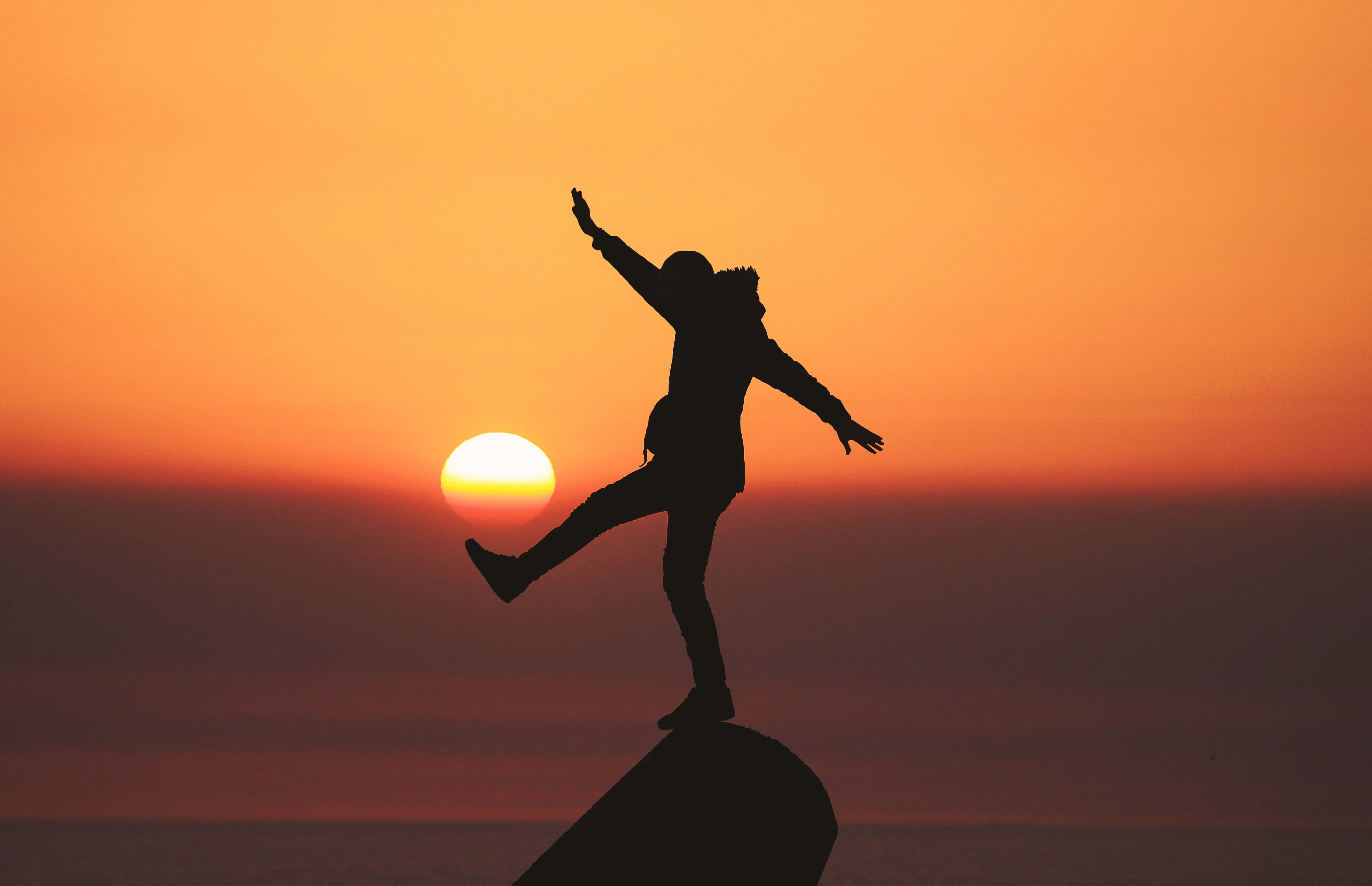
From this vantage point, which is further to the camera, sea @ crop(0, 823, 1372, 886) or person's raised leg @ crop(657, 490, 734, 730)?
sea @ crop(0, 823, 1372, 886)

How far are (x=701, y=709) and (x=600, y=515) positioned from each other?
5.65 feet

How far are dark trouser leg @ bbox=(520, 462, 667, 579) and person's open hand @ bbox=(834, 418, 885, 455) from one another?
151 cm

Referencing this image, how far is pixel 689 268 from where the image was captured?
8.25m

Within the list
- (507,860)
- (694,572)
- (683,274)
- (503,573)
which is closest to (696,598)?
(694,572)

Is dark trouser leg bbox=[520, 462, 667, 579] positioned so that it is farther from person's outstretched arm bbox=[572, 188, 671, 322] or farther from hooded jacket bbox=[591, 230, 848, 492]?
person's outstretched arm bbox=[572, 188, 671, 322]

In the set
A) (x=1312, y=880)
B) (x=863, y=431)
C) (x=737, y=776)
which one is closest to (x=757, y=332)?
(x=863, y=431)

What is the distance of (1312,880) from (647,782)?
90.1 m

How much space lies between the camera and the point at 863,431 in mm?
8773

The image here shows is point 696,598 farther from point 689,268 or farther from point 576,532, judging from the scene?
point 689,268

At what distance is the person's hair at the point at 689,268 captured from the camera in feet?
27.0

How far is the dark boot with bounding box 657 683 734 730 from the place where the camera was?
8547 millimetres

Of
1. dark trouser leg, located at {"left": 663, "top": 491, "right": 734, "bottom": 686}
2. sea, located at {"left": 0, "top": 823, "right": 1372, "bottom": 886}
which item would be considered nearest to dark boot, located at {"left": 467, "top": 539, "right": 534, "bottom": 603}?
dark trouser leg, located at {"left": 663, "top": 491, "right": 734, "bottom": 686}

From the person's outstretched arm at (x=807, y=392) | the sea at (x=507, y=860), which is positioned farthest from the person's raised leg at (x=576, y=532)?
the sea at (x=507, y=860)

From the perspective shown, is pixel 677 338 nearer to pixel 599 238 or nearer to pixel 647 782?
pixel 599 238
